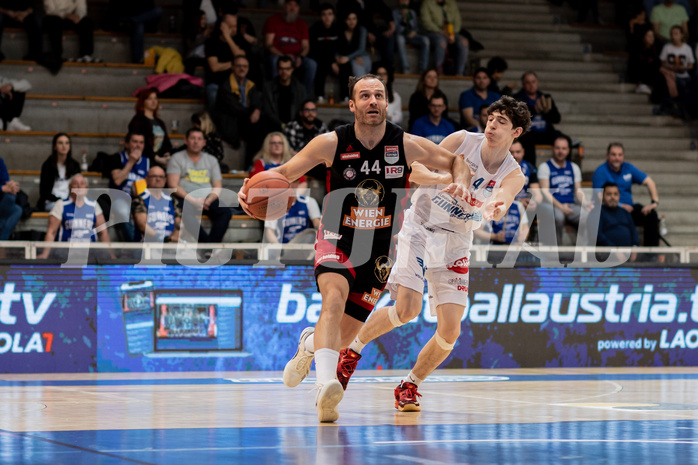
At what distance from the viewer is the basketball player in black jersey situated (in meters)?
6.50

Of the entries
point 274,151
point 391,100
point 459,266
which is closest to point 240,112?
point 274,151

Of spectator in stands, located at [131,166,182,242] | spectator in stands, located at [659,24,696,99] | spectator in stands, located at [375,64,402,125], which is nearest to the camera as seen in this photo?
spectator in stands, located at [131,166,182,242]

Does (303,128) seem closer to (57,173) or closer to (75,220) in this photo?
(57,173)

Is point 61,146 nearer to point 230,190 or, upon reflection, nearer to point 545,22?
point 230,190

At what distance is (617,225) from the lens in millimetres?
12750

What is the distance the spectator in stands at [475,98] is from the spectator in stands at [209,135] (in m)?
3.61

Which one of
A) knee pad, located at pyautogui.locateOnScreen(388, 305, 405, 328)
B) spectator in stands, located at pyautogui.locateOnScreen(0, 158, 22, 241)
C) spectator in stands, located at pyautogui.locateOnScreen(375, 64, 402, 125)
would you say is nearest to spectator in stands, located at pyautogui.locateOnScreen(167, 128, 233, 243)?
spectator in stands, located at pyautogui.locateOnScreen(0, 158, 22, 241)

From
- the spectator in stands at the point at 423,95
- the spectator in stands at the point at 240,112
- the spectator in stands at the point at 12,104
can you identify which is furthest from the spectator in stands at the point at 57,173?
the spectator in stands at the point at 423,95

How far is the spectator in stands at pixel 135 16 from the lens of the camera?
14.5 m

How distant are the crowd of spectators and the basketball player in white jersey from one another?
4279mm

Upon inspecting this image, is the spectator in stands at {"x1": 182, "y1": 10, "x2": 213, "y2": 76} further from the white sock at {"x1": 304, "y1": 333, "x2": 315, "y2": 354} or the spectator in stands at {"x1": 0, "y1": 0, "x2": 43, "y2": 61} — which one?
the white sock at {"x1": 304, "y1": 333, "x2": 315, "y2": 354}

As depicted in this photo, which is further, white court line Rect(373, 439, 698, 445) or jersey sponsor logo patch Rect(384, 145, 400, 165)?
jersey sponsor logo patch Rect(384, 145, 400, 165)

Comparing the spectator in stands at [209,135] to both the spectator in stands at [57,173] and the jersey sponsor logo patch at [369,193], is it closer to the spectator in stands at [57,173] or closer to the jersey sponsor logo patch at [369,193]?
the spectator in stands at [57,173]

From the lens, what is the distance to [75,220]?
35.8 ft
